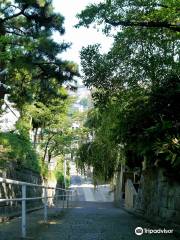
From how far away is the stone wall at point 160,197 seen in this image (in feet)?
32.6

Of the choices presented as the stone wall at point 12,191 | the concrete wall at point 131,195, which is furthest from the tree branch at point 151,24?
the concrete wall at point 131,195

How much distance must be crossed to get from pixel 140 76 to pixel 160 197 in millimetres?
3638

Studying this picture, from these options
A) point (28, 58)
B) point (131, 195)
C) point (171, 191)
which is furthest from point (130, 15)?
point (131, 195)

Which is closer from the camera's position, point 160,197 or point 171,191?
point 171,191

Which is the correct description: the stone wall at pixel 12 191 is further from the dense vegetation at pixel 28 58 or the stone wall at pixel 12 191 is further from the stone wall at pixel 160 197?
the stone wall at pixel 160 197

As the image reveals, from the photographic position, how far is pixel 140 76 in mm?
13180

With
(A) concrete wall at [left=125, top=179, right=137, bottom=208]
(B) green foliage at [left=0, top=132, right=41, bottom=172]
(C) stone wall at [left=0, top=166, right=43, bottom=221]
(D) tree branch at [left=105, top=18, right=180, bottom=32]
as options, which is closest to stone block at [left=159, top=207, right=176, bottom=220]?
(C) stone wall at [left=0, top=166, right=43, bottom=221]

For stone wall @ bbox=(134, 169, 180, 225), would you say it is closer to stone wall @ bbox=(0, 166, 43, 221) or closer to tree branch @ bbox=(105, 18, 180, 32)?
tree branch @ bbox=(105, 18, 180, 32)

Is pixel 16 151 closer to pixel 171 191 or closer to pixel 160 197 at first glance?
pixel 160 197

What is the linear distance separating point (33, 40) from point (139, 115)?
4077 mm

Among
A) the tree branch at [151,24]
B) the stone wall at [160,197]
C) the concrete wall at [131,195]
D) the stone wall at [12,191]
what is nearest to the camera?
the stone wall at [160,197]

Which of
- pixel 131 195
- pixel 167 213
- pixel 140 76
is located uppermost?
pixel 140 76

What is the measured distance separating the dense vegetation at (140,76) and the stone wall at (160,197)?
0.37m

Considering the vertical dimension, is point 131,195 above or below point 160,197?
below
